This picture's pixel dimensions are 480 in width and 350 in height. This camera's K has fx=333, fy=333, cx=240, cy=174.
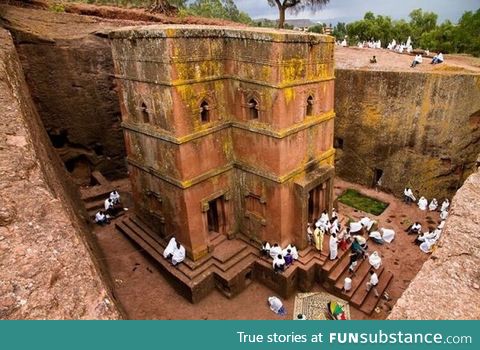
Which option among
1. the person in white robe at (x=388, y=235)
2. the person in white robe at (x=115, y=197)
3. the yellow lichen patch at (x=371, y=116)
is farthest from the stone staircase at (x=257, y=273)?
the yellow lichen patch at (x=371, y=116)

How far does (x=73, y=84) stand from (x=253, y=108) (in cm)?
991

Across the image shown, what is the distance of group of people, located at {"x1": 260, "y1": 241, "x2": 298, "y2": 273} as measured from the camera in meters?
10.5

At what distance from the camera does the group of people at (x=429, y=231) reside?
12.6 meters

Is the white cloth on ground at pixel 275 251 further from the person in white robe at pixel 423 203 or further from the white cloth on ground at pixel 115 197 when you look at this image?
the person in white robe at pixel 423 203

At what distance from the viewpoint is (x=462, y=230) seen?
4.45 m

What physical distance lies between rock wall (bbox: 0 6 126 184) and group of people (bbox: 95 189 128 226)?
339cm

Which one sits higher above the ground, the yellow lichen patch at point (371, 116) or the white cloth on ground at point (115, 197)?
the yellow lichen patch at point (371, 116)

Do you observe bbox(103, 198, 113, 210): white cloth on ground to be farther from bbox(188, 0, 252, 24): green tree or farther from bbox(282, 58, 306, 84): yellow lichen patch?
bbox(188, 0, 252, 24): green tree

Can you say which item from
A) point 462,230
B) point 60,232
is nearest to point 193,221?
point 60,232

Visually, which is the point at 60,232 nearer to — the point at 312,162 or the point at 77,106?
the point at 312,162

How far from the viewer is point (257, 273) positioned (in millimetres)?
11164

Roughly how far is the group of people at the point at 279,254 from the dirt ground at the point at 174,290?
3.43 ft

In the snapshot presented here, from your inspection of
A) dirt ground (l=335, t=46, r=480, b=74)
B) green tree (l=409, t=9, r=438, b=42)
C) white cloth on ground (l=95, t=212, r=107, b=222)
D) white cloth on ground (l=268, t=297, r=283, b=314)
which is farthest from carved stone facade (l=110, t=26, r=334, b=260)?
green tree (l=409, t=9, r=438, b=42)

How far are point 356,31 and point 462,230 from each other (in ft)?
131
